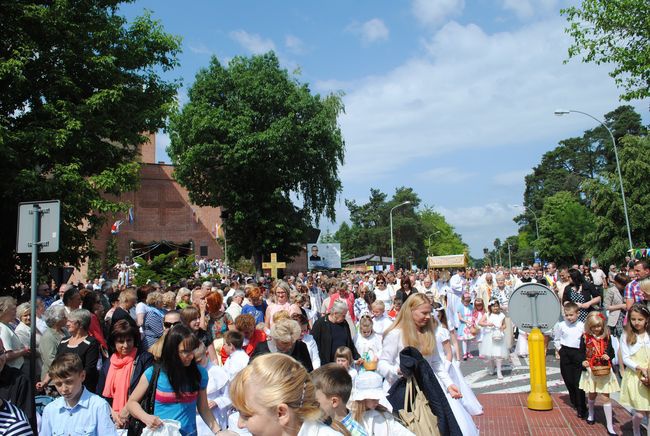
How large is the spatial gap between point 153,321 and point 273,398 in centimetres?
676

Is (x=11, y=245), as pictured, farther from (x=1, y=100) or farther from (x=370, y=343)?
(x=370, y=343)

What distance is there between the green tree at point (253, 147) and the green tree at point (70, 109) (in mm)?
16051

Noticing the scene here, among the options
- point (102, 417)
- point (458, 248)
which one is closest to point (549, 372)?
point (102, 417)

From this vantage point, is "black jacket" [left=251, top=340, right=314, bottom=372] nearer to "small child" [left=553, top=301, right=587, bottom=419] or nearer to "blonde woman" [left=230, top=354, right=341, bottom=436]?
"small child" [left=553, top=301, right=587, bottom=419]

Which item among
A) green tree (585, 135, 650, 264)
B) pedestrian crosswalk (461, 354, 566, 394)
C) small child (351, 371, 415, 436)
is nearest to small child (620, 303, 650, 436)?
pedestrian crosswalk (461, 354, 566, 394)

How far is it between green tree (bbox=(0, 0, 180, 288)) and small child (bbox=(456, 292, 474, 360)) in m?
9.96

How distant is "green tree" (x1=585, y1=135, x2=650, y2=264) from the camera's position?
43375 millimetres

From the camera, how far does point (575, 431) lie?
24.1 feet

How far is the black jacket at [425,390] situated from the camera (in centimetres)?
454

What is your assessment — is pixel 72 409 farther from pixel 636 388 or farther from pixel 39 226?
pixel 636 388

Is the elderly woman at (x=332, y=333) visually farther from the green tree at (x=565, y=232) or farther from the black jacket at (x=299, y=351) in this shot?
→ the green tree at (x=565, y=232)

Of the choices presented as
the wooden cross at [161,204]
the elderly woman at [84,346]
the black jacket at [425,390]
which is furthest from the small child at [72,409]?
the wooden cross at [161,204]

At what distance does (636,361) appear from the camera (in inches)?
253

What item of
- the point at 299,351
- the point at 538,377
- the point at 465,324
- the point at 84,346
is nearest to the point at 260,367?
the point at 299,351
